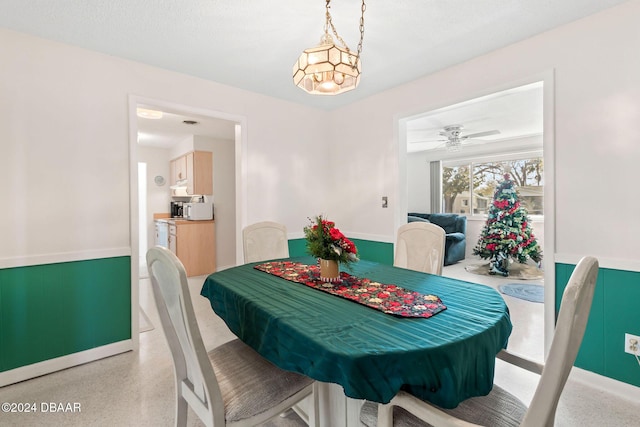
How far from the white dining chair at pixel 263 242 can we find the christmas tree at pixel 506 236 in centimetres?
398

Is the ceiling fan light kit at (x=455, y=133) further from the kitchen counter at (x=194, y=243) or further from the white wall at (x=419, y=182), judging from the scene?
the kitchen counter at (x=194, y=243)

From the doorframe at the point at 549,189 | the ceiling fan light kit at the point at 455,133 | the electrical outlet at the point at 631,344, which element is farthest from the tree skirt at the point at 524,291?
the ceiling fan light kit at the point at 455,133

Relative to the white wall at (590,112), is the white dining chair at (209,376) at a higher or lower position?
lower

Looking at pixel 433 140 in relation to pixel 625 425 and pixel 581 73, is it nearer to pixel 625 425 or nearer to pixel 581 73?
pixel 581 73

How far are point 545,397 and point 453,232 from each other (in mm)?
5899

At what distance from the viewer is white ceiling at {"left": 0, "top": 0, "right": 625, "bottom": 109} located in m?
1.88

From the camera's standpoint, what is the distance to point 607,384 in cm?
201

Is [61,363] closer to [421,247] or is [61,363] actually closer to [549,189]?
[421,247]

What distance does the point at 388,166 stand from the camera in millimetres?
3365

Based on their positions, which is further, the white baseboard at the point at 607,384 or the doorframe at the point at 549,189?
the doorframe at the point at 549,189

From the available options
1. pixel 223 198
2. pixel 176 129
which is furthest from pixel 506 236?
pixel 176 129

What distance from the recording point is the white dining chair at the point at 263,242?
2.71 m

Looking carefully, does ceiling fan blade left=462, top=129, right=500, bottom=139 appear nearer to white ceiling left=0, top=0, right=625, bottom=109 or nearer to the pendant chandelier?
white ceiling left=0, top=0, right=625, bottom=109

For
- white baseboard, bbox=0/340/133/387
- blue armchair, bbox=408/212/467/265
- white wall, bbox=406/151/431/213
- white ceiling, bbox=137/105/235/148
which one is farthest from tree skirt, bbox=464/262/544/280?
white baseboard, bbox=0/340/133/387
